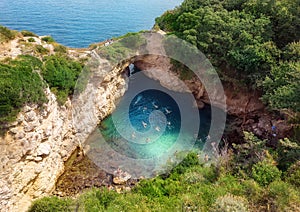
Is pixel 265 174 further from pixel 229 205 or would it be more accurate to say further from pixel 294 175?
pixel 229 205

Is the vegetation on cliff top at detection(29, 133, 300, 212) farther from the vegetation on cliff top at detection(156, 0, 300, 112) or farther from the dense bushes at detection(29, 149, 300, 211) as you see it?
the vegetation on cliff top at detection(156, 0, 300, 112)

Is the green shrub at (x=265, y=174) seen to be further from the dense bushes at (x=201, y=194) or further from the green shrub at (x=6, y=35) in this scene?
the green shrub at (x=6, y=35)

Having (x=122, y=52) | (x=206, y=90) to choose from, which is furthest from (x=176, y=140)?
(x=122, y=52)

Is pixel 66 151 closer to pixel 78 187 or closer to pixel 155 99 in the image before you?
pixel 78 187

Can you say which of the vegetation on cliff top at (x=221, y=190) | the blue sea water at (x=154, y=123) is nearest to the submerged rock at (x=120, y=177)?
the blue sea water at (x=154, y=123)

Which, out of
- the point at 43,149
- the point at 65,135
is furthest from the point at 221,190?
the point at 65,135

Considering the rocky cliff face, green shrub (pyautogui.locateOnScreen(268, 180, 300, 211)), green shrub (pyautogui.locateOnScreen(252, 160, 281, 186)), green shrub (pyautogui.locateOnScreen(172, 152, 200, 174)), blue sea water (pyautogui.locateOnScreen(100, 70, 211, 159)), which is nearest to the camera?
green shrub (pyautogui.locateOnScreen(268, 180, 300, 211))

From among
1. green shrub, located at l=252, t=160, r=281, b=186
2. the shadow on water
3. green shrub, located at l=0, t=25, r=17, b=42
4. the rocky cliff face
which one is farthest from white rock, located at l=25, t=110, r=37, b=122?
green shrub, located at l=252, t=160, r=281, b=186
